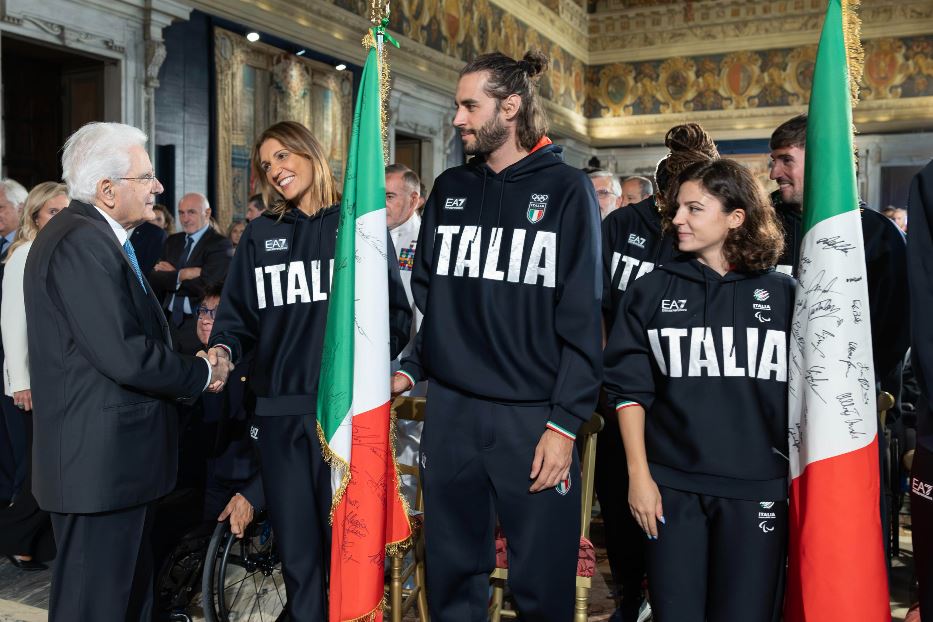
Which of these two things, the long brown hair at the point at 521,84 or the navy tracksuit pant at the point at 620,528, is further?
the navy tracksuit pant at the point at 620,528

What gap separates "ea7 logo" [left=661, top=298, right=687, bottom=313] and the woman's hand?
0.49 meters

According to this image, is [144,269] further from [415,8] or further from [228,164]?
[415,8]

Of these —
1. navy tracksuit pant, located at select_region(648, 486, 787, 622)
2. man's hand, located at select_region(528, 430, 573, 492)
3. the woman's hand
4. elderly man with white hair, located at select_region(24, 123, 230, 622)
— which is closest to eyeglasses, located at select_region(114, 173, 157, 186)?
elderly man with white hair, located at select_region(24, 123, 230, 622)

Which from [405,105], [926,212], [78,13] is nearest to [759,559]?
[926,212]

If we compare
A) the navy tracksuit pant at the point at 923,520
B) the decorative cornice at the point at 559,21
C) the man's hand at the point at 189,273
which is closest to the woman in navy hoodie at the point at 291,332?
the navy tracksuit pant at the point at 923,520

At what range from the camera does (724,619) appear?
239cm

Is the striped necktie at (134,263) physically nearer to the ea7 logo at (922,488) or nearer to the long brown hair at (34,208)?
the long brown hair at (34,208)

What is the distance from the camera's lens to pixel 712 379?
2.45 meters

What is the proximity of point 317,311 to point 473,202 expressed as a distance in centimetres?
75

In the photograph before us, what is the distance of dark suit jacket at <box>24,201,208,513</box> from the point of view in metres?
2.58

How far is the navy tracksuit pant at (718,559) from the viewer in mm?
2379

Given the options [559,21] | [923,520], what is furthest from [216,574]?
[559,21]

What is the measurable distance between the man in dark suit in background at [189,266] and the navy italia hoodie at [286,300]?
314 cm

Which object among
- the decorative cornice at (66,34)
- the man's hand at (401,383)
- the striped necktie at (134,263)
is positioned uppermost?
the decorative cornice at (66,34)
